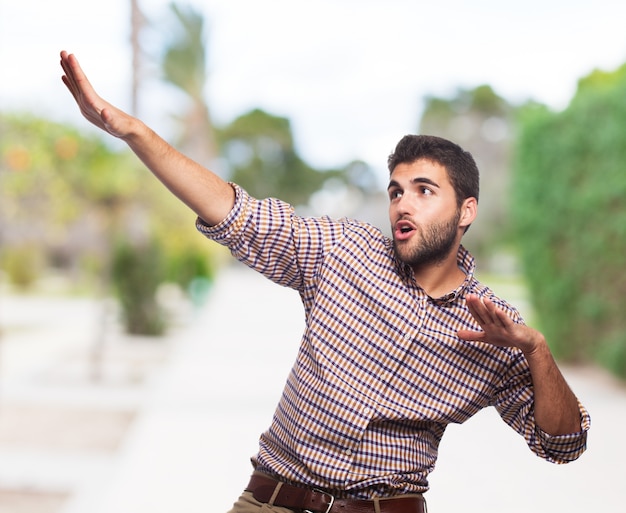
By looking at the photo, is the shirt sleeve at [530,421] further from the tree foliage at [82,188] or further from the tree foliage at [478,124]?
the tree foliage at [478,124]

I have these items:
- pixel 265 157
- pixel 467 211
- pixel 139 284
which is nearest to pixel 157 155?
pixel 467 211

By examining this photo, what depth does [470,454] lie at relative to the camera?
22.4 feet

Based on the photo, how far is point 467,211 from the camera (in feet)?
7.82

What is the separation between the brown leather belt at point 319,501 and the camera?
2.24m

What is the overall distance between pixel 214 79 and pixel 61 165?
106 feet

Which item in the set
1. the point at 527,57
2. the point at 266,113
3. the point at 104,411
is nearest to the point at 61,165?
the point at 104,411

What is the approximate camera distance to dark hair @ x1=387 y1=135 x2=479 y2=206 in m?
2.31

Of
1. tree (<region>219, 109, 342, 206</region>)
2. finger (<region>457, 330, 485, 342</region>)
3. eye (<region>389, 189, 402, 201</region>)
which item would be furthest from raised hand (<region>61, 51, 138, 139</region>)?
tree (<region>219, 109, 342, 206</region>)

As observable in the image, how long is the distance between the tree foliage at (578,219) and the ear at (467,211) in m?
7.06

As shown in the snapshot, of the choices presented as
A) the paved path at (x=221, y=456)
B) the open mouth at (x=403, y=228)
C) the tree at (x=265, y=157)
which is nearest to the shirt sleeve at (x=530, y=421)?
the open mouth at (x=403, y=228)

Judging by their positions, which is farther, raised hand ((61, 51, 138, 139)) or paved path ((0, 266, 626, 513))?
paved path ((0, 266, 626, 513))

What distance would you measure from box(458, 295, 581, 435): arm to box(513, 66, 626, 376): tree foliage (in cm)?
716

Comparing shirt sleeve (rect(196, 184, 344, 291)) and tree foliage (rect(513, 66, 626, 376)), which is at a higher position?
tree foliage (rect(513, 66, 626, 376))

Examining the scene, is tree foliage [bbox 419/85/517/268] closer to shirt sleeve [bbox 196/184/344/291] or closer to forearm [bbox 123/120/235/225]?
shirt sleeve [bbox 196/184/344/291]
